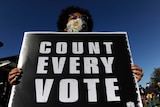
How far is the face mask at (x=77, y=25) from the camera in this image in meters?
2.84

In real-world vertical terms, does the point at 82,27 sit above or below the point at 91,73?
above

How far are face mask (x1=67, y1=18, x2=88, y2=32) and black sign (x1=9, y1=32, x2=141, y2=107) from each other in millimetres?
432

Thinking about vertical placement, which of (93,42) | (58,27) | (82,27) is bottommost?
(93,42)

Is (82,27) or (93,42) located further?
(82,27)

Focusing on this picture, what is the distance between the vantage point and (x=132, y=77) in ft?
6.96

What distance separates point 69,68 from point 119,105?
0.54 metres

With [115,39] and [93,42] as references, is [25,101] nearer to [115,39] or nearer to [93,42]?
[93,42]

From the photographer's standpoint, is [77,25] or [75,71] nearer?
[75,71]

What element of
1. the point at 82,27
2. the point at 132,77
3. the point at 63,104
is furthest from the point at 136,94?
the point at 82,27

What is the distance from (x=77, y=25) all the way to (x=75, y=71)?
2.90 feet

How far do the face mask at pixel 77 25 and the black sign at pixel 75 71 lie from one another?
432 millimetres

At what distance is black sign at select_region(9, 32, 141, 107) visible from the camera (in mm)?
1975

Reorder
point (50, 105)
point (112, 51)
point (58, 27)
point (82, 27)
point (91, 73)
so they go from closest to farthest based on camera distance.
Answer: point (50, 105) < point (91, 73) < point (112, 51) < point (82, 27) < point (58, 27)

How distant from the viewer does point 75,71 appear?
83.7 inches
